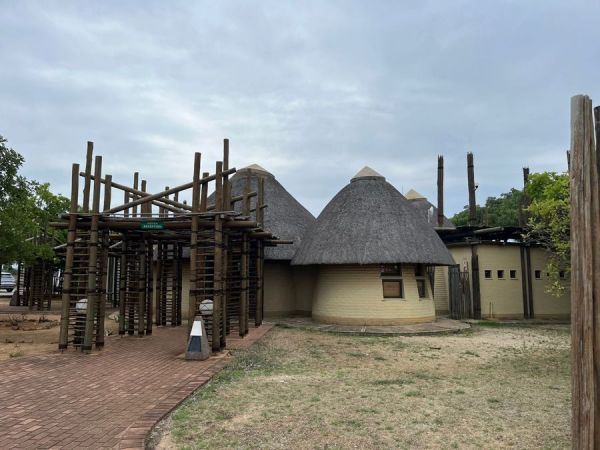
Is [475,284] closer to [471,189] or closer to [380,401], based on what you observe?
[471,189]

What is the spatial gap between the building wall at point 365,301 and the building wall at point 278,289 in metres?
3.03

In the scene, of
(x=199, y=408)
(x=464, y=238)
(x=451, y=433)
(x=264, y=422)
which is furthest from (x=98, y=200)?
(x=464, y=238)

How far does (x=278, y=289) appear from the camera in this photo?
70.4 ft

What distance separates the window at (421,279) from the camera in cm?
1912

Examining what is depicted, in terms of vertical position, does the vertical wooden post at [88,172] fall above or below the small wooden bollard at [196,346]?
above

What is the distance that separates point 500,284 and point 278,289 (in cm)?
1077

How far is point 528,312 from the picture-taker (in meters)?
22.1

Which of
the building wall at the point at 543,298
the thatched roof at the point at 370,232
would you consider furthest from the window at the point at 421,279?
the building wall at the point at 543,298

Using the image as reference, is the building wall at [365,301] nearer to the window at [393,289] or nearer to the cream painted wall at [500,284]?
the window at [393,289]

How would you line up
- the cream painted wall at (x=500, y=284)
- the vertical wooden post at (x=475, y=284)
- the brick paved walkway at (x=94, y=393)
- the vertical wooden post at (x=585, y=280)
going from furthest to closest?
the cream painted wall at (x=500, y=284)
the vertical wooden post at (x=475, y=284)
the brick paved walkway at (x=94, y=393)
the vertical wooden post at (x=585, y=280)

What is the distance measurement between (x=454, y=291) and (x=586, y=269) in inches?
806

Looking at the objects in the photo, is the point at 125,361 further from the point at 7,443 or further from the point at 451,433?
the point at 451,433

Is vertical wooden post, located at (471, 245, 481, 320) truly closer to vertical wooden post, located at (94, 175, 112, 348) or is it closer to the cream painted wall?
the cream painted wall

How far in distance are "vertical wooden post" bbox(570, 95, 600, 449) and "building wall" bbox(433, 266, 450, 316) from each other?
22936mm
